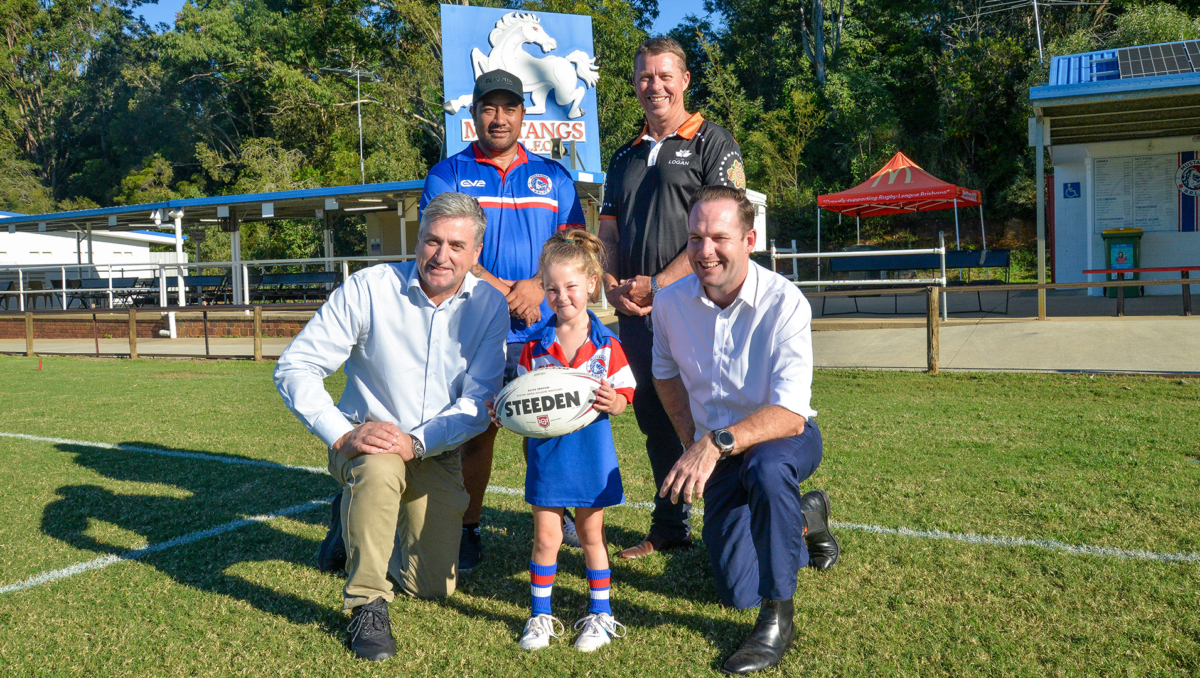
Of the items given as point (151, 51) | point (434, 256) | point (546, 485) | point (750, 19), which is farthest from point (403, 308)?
point (151, 51)

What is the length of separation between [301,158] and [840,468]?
39.8m

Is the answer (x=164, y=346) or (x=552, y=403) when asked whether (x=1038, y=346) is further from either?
(x=164, y=346)

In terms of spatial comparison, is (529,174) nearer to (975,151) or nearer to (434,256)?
(434,256)

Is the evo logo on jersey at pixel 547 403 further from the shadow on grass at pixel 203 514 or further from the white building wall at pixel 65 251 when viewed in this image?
the white building wall at pixel 65 251

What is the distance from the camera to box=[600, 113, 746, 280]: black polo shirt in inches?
160

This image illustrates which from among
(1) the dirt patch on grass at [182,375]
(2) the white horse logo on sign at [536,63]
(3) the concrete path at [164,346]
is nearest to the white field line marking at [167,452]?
(1) the dirt patch on grass at [182,375]

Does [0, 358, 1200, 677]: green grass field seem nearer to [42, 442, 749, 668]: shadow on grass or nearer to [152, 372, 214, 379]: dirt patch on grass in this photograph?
[42, 442, 749, 668]: shadow on grass

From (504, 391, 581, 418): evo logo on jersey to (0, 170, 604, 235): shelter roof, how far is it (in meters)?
15.3

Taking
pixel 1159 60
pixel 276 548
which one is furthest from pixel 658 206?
pixel 1159 60

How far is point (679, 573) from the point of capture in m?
3.73

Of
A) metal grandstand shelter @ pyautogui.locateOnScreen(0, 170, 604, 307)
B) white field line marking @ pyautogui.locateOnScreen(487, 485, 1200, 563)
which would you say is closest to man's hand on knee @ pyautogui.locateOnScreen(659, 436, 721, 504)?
white field line marking @ pyautogui.locateOnScreen(487, 485, 1200, 563)

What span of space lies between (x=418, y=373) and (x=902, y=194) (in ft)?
60.0

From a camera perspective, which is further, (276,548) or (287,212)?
(287,212)

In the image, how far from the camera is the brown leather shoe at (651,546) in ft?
12.9
